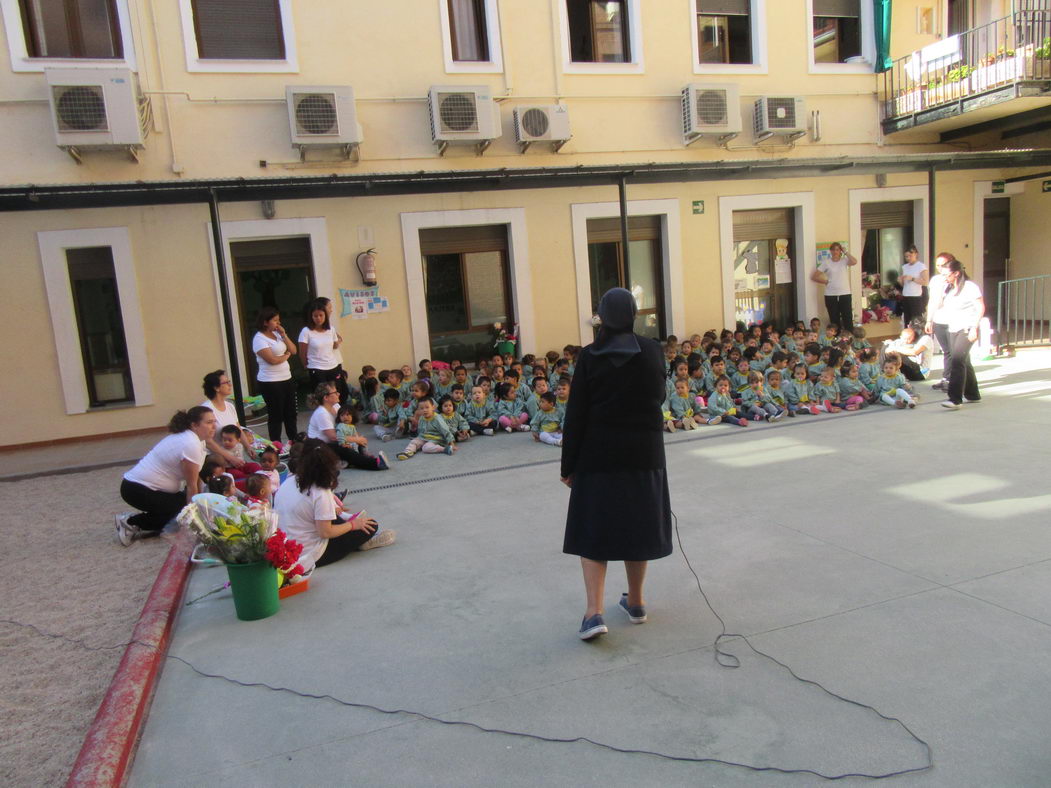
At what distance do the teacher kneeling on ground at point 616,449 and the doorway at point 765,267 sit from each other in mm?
10181

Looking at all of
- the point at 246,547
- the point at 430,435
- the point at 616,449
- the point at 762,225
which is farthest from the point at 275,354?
the point at 762,225

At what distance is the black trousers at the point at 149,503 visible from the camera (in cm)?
581

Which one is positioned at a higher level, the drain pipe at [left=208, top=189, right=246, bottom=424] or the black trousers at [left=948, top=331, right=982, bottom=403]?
the drain pipe at [left=208, top=189, right=246, bottom=424]

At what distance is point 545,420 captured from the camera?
28.0 feet

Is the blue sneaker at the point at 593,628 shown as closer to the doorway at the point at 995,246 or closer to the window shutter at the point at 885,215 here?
the window shutter at the point at 885,215

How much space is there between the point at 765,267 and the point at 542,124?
4.92m

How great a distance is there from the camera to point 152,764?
2.96 metres

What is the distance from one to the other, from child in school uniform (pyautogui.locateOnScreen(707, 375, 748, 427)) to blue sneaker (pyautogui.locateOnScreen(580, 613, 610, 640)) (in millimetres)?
5432

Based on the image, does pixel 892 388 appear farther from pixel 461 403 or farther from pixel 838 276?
pixel 461 403

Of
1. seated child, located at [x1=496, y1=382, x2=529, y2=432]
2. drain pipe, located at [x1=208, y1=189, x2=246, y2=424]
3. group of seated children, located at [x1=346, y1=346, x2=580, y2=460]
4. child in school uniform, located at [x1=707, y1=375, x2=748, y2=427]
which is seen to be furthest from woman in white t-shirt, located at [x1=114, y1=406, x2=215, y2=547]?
child in school uniform, located at [x1=707, y1=375, x2=748, y2=427]

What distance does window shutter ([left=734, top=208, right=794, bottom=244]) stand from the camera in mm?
13172

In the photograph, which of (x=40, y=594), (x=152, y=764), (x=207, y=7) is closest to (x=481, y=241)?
(x=207, y=7)

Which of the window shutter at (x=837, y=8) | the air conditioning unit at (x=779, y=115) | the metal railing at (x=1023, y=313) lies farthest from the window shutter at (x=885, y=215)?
the window shutter at (x=837, y=8)

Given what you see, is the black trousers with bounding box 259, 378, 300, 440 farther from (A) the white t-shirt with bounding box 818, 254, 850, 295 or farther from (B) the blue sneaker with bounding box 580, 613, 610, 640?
(A) the white t-shirt with bounding box 818, 254, 850, 295
